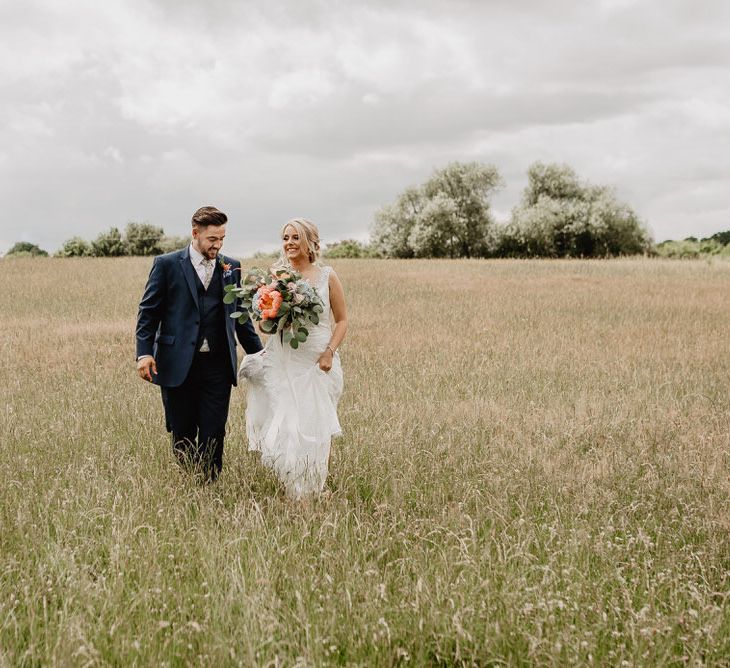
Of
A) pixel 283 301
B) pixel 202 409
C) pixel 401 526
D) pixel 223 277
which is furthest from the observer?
pixel 202 409

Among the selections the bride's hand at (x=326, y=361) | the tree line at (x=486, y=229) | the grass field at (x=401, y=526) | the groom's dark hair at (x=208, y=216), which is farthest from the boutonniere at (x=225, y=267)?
the tree line at (x=486, y=229)

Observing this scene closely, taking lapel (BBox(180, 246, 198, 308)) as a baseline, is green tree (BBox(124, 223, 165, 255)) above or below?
above

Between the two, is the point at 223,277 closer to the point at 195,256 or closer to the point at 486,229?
the point at 195,256

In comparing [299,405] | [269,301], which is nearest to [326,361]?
[299,405]

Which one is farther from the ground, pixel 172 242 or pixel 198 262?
pixel 172 242

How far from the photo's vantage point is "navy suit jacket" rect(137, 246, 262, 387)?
509cm

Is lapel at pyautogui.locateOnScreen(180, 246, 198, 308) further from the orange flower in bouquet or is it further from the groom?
the orange flower in bouquet

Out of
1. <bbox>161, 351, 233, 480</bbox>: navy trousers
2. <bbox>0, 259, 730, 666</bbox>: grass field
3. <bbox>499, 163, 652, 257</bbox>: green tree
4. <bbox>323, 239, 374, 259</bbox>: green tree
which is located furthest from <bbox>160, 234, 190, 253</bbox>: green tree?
<bbox>161, 351, 233, 480</bbox>: navy trousers

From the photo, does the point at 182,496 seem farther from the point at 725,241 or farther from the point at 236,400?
the point at 725,241

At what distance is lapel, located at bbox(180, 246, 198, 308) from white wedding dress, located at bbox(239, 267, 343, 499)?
2.16 feet

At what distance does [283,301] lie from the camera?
5.02 metres

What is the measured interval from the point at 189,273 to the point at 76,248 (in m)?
52.7

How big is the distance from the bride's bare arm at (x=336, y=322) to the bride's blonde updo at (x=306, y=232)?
10.2 inches

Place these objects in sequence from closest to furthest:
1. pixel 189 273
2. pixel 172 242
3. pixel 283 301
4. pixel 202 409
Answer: pixel 283 301 < pixel 189 273 < pixel 202 409 < pixel 172 242
